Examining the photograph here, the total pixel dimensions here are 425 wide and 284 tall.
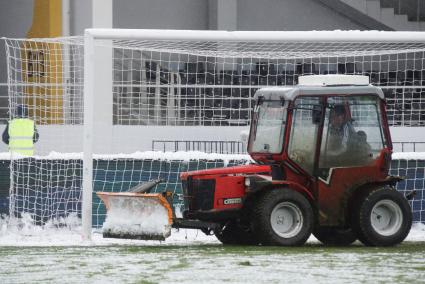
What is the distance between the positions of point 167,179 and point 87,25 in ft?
30.9

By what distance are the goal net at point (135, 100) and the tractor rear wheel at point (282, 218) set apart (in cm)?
249

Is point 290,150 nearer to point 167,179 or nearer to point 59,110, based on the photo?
point 167,179

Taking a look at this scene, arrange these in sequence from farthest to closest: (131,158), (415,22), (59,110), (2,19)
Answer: (415,22)
(2,19)
(59,110)
(131,158)

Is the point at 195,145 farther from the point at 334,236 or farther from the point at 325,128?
the point at 325,128

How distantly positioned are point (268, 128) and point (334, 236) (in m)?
1.59

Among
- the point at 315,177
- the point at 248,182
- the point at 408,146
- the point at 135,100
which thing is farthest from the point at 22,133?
the point at 315,177

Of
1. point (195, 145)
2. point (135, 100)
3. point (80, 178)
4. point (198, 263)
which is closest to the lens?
point (198, 263)

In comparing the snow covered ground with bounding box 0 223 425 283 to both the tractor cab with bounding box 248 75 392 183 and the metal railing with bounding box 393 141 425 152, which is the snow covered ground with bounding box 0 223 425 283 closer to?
the tractor cab with bounding box 248 75 392 183

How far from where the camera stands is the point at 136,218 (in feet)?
50.3

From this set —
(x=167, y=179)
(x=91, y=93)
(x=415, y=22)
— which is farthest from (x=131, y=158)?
(x=415, y=22)

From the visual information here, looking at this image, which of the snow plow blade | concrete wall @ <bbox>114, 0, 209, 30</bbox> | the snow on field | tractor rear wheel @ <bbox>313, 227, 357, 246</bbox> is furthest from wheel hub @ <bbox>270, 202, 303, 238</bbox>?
concrete wall @ <bbox>114, 0, 209, 30</bbox>

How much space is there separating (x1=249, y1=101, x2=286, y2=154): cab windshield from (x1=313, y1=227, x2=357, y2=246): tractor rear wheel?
3.88 feet

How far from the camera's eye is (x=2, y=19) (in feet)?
111

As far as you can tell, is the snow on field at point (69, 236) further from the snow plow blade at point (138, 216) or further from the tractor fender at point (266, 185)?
the tractor fender at point (266, 185)
